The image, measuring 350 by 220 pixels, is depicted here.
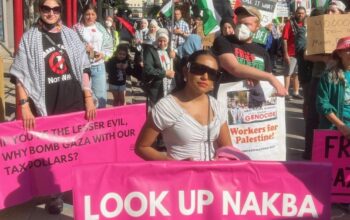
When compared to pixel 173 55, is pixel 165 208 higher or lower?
lower

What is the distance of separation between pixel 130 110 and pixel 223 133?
2347 millimetres

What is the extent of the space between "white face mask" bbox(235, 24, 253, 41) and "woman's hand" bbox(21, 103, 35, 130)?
5.64 ft

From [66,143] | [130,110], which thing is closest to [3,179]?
[66,143]

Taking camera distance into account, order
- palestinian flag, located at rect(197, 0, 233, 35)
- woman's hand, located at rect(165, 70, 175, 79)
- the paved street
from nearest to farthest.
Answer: the paved street < woman's hand, located at rect(165, 70, 175, 79) < palestinian flag, located at rect(197, 0, 233, 35)

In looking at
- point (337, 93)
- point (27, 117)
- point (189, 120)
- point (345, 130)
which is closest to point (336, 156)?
point (345, 130)

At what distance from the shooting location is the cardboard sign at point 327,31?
5.59 m

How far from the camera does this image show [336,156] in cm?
493

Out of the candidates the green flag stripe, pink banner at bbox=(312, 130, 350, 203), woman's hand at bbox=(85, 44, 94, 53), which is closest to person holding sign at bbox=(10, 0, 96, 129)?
pink banner at bbox=(312, 130, 350, 203)

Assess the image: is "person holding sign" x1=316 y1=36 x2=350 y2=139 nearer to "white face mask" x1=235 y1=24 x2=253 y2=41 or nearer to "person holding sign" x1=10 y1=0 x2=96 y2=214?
"white face mask" x1=235 y1=24 x2=253 y2=41

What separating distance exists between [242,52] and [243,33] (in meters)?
0.14

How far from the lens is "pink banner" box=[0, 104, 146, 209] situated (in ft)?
16.2

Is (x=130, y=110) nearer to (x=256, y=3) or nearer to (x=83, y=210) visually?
(x=256, y=3)

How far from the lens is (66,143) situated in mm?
5246

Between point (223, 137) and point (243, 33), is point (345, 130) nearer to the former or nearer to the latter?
point (243, 33)
